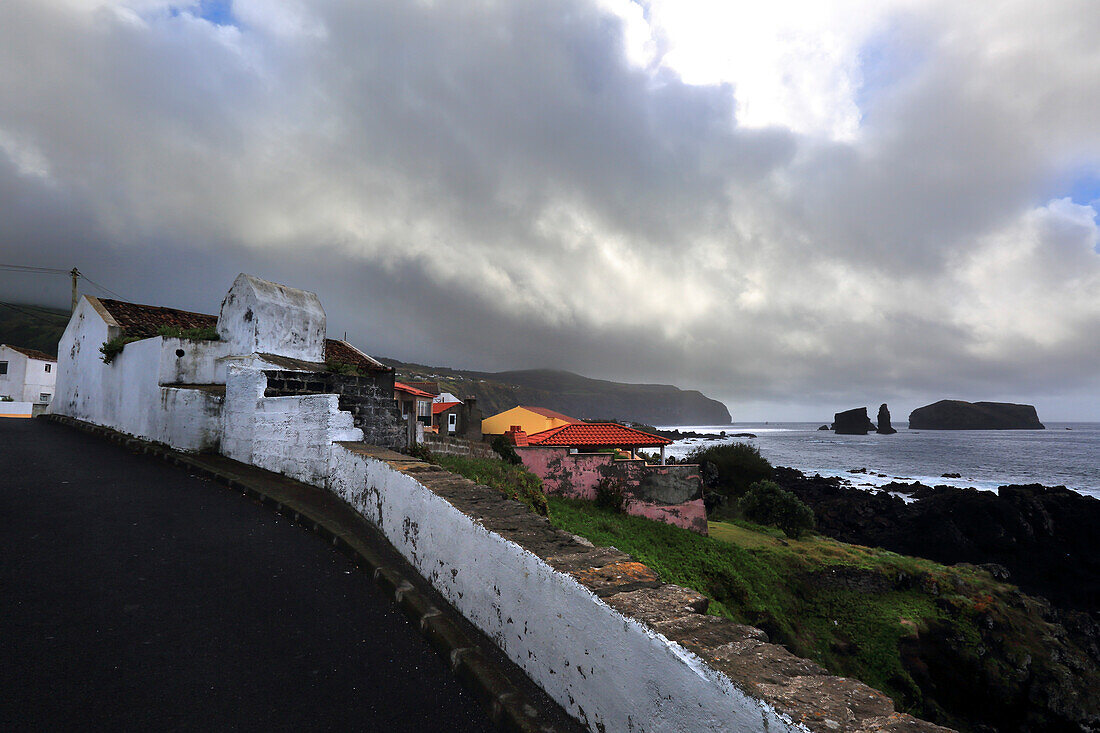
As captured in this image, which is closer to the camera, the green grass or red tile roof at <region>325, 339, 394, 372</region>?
the green grass

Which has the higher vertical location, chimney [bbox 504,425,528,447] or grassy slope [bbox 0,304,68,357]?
grassy slope [bbox 0,304,68,357]

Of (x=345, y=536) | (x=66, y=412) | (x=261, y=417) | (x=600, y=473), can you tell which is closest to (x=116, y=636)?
(x=345, y=536)

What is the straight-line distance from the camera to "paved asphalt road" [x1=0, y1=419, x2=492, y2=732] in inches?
96.3

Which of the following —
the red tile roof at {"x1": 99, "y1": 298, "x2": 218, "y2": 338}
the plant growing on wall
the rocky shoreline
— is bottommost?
the rocky shoreline

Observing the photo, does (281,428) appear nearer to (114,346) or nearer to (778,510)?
(114,346)

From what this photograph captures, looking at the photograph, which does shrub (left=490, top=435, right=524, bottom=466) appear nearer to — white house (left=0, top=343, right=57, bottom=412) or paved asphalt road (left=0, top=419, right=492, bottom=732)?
paved asphalt road (left=0, top=419, right=492, bottom=732)

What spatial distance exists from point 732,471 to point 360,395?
3078 cm

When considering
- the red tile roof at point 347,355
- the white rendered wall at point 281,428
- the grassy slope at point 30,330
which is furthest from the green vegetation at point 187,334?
the grassy slope at point 30,330

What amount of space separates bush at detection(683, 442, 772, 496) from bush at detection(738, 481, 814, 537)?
367 inches

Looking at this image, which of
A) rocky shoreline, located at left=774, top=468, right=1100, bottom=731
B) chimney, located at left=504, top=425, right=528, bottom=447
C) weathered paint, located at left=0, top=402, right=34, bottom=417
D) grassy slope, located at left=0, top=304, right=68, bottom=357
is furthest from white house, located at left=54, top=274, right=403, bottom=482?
grassy slope, located at left=0, top=304, right=68, bottom=357

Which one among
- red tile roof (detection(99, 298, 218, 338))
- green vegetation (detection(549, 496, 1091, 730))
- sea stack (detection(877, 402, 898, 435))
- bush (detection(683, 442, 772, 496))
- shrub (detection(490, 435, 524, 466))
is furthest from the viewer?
sea stack (detection(877, 402, 898, 435))

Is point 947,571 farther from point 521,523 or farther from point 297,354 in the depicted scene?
point 297,354

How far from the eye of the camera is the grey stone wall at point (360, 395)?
23.4 feet

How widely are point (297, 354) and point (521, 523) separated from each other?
921 centimetres
